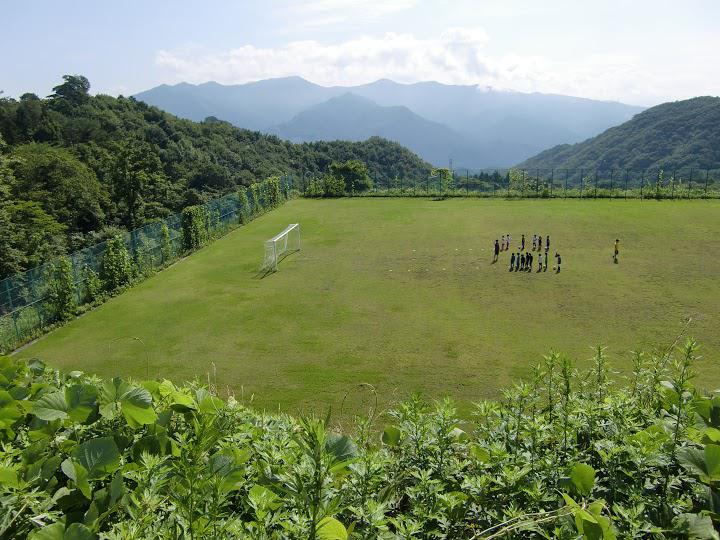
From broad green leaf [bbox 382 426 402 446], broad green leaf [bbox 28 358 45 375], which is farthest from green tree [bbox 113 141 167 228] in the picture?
broad green leaf [bbox 382 426 402 446]

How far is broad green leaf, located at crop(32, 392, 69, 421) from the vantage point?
7.97ft

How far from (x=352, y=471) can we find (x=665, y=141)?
294 feet

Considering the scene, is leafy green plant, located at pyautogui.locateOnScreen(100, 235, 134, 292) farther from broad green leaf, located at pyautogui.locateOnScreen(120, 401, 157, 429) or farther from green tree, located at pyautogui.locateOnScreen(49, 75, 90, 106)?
green tree, located at pyautogui.locateOnScreen(49, 75, 90, 106)

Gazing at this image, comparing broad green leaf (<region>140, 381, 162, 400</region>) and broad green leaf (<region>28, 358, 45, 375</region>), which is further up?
broad green leaf (<region>140, 381, 162, 400</region>)

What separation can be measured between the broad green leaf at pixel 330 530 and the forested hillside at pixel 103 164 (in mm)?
31498

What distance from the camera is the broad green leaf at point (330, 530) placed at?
1.73 m

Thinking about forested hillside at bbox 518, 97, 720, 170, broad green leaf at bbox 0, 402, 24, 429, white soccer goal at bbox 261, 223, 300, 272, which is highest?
forested hillside at bbox 518, 97, 720, 170

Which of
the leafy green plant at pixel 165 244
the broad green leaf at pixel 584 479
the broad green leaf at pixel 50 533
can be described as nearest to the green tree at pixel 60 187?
the leafy green plant at pixel 165 244

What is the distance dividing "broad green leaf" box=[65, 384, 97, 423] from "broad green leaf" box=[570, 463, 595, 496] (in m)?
2.41

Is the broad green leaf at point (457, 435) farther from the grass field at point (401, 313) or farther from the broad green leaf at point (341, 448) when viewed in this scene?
the grass field at point (401, 313)

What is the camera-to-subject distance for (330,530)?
1.75 metres

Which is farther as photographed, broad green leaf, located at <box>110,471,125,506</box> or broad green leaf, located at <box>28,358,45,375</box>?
broad green leaf, located at <box>28,358,45,375</box>

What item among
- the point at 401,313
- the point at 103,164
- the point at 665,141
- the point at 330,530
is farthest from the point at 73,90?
the point at 665,141

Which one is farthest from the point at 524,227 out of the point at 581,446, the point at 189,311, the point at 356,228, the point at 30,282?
the point at 581,446
